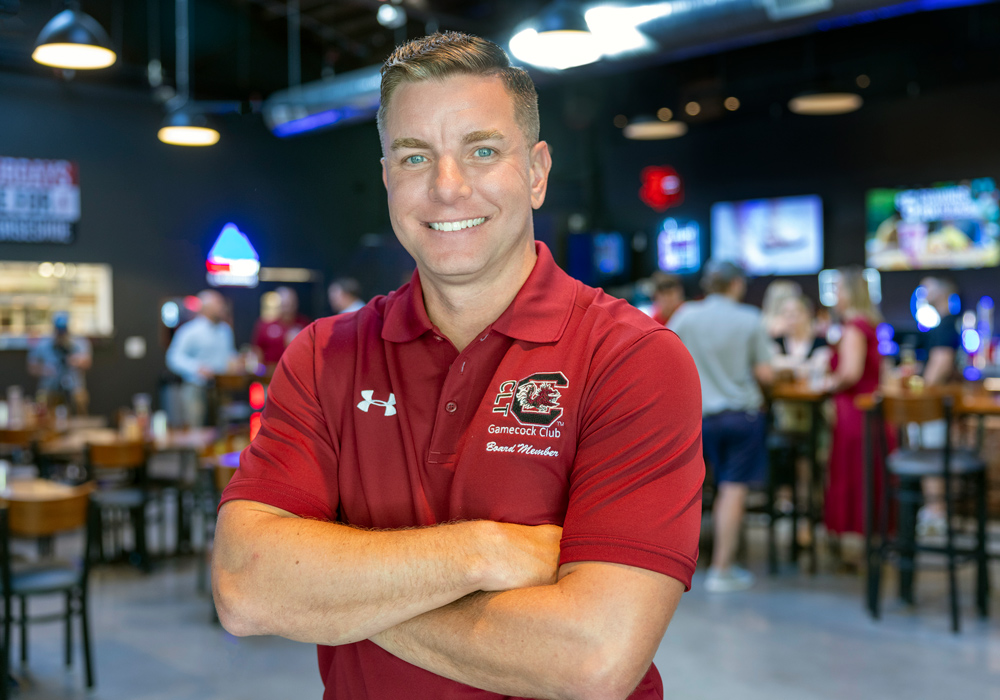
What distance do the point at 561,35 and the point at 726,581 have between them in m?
3.52

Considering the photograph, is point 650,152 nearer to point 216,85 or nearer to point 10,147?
point 216,85

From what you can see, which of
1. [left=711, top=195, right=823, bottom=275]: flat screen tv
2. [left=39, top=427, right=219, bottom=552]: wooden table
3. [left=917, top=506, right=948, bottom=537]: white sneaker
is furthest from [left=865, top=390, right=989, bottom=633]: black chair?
[left=711, top=195, right=823, bottom=275]: flat screen tv

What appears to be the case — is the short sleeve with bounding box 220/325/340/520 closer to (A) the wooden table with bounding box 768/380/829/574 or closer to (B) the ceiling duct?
(B) the ceiling duct

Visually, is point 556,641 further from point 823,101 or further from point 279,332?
point 279,332

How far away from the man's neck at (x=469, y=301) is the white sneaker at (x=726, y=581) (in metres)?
4.23

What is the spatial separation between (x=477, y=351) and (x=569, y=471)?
23cm

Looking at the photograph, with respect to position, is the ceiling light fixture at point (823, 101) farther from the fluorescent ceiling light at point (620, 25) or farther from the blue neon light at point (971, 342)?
the blue neon light at point (971, 342)

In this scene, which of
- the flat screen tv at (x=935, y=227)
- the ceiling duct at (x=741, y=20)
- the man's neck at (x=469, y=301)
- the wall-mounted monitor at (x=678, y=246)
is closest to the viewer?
the man's neck at (x=469, y=301)

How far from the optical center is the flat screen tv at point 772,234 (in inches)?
374

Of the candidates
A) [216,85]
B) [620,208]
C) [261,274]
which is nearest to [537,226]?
[620,208]

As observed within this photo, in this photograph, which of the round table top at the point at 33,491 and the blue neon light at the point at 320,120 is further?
the blue neon light at the point at 320,120

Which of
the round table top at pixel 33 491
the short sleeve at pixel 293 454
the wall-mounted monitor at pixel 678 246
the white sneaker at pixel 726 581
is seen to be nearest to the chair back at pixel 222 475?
the round table top at pixel 33 491

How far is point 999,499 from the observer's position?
21.7 ft

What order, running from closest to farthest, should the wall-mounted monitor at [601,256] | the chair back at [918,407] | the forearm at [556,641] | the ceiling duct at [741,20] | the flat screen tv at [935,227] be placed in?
1. the forearm at [556,641]
2. the chair back at [918,407]
3. the ceiling duct at [741,20]
4. the flat screen tv at [935,227]
5. the wall-mounted monitor at [601,256]
